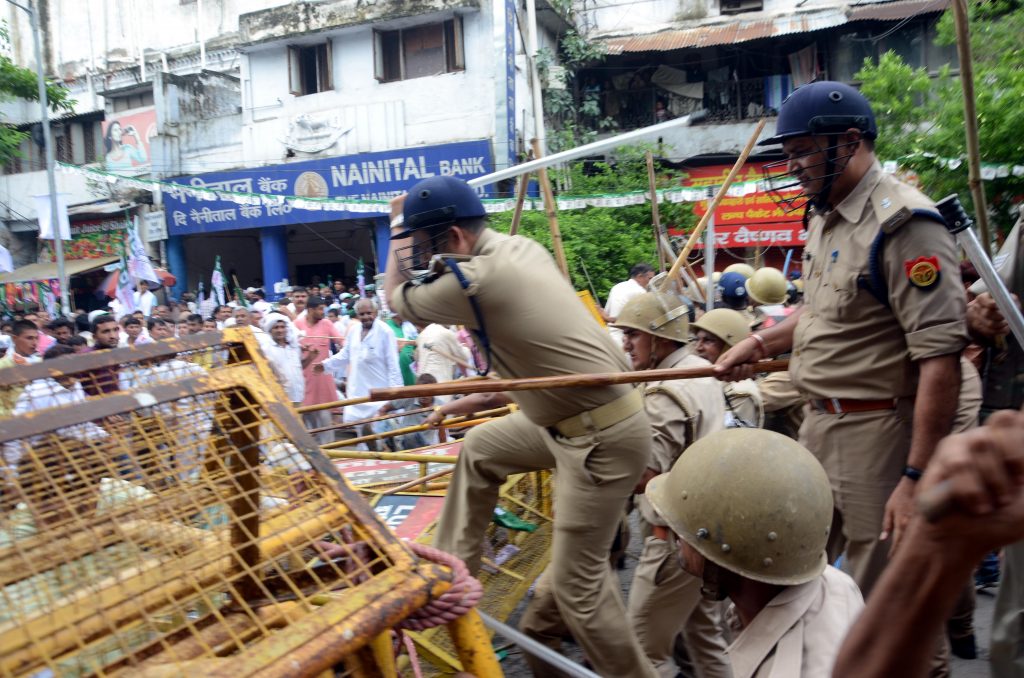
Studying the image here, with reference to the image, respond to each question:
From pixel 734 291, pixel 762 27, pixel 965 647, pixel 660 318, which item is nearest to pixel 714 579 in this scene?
pixel 660 318

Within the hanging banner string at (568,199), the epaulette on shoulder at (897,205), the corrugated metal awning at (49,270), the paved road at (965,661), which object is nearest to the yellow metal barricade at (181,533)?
the epaulette on shoulder at (897,205)

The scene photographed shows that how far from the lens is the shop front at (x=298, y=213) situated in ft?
54.3

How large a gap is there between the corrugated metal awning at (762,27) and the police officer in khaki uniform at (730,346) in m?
13.6

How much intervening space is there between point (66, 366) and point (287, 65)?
18.4 m

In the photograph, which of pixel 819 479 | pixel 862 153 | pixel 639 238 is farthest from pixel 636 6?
pixel 819 479

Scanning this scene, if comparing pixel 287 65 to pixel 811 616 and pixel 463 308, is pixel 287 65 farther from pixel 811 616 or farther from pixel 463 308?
pixel 811 616

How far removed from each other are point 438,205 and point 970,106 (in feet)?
6.30

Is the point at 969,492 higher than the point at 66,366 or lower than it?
lower

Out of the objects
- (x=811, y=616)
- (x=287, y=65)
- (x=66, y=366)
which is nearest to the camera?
(x=66, y=366)

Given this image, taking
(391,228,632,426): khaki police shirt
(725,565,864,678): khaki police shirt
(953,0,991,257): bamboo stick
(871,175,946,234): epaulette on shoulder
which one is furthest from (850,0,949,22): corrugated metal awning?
(725,565,864,678): khaki police shirt

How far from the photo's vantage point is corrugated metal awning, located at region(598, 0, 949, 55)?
1530cm

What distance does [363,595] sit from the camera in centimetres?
133

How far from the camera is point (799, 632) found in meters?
1.68

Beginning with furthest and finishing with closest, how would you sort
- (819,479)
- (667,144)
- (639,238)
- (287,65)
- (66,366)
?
(287,65) < (667,144) < (639,238) < (819,479) < (66,366)
